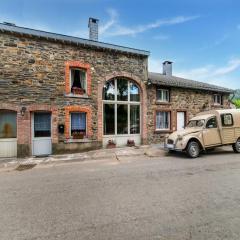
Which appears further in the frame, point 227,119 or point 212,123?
point 227,119

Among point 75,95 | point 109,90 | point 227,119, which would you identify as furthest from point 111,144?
point 227,119

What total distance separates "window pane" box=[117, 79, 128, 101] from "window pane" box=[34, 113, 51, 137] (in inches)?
187

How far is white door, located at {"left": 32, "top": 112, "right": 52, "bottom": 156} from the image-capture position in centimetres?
1234

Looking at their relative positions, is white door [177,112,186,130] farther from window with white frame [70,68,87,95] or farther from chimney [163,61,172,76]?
window with white frame [70,68,87,95]

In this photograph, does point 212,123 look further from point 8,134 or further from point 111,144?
point 8,134


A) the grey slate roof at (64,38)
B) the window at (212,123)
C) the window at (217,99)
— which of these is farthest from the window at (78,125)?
the window at (217,99)

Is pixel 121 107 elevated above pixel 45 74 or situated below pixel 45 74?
below

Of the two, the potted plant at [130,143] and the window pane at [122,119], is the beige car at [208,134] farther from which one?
the window pane at [122,119]

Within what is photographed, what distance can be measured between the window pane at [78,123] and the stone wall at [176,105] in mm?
4607

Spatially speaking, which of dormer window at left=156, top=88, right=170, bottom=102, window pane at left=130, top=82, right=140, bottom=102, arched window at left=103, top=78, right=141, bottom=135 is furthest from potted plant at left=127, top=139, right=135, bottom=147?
dormer window at left=156, top=88, right=170, bottom=102

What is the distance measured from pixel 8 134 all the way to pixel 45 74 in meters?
3.89

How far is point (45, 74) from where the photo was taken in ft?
40.3

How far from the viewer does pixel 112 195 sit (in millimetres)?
5434

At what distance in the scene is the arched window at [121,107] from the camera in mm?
14203
